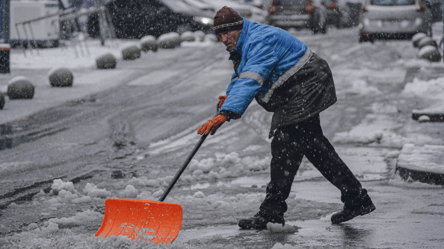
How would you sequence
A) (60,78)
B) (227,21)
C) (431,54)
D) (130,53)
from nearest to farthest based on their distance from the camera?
1. (227,21)
2. (60,78)
3. (431,54)
4. (130,53)

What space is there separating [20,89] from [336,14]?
2030 centimetres

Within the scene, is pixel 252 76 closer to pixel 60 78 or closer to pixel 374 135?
pixel 374 135

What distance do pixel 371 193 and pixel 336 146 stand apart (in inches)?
79.1

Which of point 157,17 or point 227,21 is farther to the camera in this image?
point 157,17

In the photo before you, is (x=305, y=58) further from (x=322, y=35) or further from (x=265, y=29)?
Result: (x=322, y=35)

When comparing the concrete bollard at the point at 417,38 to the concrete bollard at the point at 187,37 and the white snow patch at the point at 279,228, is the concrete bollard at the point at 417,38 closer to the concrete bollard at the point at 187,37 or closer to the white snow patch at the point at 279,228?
the concrete bollard at the point at 187,37

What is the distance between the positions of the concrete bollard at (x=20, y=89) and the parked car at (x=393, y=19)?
430 inches

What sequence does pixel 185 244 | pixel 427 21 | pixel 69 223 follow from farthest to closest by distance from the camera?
pixel 427 21
pixel 69 223
pixel 185 244

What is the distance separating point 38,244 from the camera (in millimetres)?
A: 3621

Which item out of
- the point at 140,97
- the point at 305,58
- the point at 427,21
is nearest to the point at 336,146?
the point at 305,58

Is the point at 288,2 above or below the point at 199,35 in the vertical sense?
above

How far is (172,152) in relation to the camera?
6.86 m

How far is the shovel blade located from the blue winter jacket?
69 cm

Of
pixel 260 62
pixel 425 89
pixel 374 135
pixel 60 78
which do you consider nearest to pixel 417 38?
pixel 425 89
